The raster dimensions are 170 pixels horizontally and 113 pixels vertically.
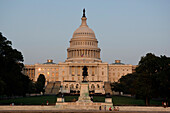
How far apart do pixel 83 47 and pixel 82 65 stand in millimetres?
15342

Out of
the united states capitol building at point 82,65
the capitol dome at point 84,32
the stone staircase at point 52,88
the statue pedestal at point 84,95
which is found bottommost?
the statue pedestal at point 84,95

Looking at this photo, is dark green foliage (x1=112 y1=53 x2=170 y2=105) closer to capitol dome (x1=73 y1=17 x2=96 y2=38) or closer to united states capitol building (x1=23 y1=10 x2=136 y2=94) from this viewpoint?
united states capitol building (x1=23 y1=10 x2=136 y2=94)

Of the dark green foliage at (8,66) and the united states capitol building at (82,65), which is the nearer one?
the dark green foliage at (8,66)

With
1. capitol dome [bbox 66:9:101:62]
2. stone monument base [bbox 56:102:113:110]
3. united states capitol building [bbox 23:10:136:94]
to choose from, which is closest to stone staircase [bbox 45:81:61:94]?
united states capitol building [bbox 23:10:136:94]

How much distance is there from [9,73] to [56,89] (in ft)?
220

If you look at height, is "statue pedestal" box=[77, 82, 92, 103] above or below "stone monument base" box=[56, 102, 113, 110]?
above

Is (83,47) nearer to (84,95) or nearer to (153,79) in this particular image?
(153,79)

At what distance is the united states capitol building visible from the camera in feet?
505

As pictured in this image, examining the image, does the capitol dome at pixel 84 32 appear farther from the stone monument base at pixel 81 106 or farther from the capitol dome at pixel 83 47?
the stone monument base at pixel 81 106

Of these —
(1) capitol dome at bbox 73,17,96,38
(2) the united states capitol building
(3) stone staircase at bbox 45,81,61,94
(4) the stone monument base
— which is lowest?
(4) the stone monument base

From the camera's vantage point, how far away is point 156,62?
168ft

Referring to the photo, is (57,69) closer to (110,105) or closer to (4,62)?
(4,62)

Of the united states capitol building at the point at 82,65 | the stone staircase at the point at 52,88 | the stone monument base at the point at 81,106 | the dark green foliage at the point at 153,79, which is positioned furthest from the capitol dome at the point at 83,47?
the stone monument base at the point at 81,106

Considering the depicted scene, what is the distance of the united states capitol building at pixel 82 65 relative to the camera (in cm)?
15400
